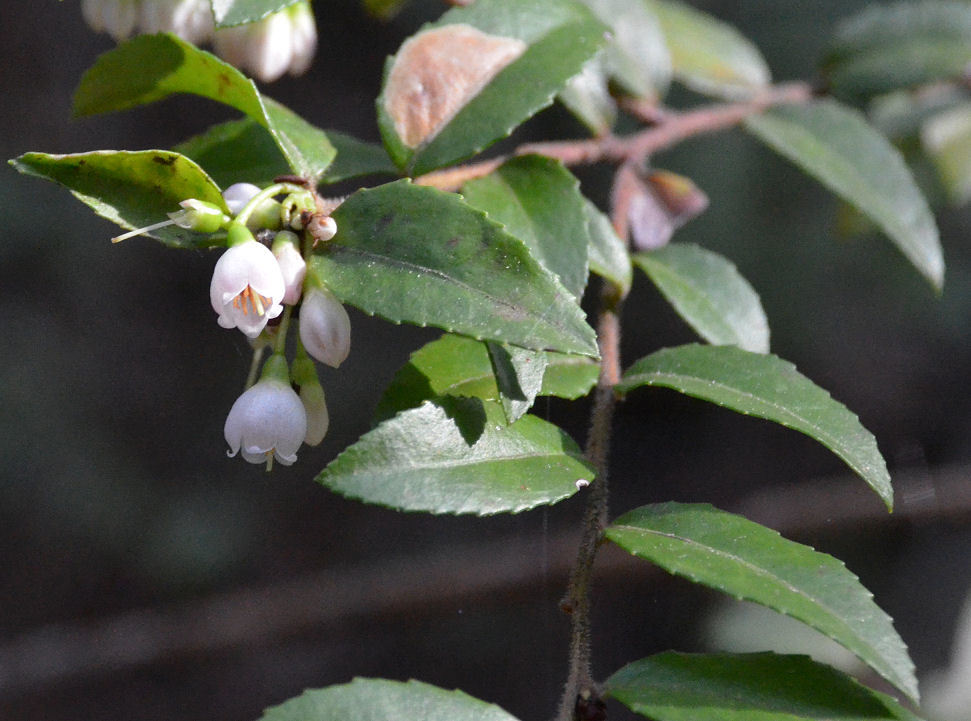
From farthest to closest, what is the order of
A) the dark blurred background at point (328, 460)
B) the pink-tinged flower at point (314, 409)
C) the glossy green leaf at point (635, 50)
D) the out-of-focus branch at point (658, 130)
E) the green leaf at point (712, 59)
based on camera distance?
the dark blurred background at point (328, 460) → the green leaf at point (712, 59) → the glossy green leaf at point (635, 50) → the out-of-focus branch at point (658, 130) → the pink-tinged flower at point (314, 409)

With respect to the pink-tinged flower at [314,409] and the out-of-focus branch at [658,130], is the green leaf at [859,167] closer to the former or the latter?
the out-of-focus branch at [658,130]

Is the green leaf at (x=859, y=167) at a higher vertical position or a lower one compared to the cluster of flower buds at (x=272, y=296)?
higher

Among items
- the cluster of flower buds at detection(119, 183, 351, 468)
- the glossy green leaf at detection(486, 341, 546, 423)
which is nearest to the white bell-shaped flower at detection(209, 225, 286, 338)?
the cluster of flower buds at detection(119, 183, 351, 468)

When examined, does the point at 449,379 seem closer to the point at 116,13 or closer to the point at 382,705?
the point at 382,705

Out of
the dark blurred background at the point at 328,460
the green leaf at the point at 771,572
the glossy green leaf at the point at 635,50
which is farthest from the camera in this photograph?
the dark blurred background at the point at 328,460

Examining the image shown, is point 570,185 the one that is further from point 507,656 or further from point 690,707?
point 507,656

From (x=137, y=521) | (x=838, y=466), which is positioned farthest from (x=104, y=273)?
(x=838, y=466)

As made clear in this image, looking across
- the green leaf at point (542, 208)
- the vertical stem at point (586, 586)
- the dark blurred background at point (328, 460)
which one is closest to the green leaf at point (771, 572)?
the vertical stem at point (586, 586)
